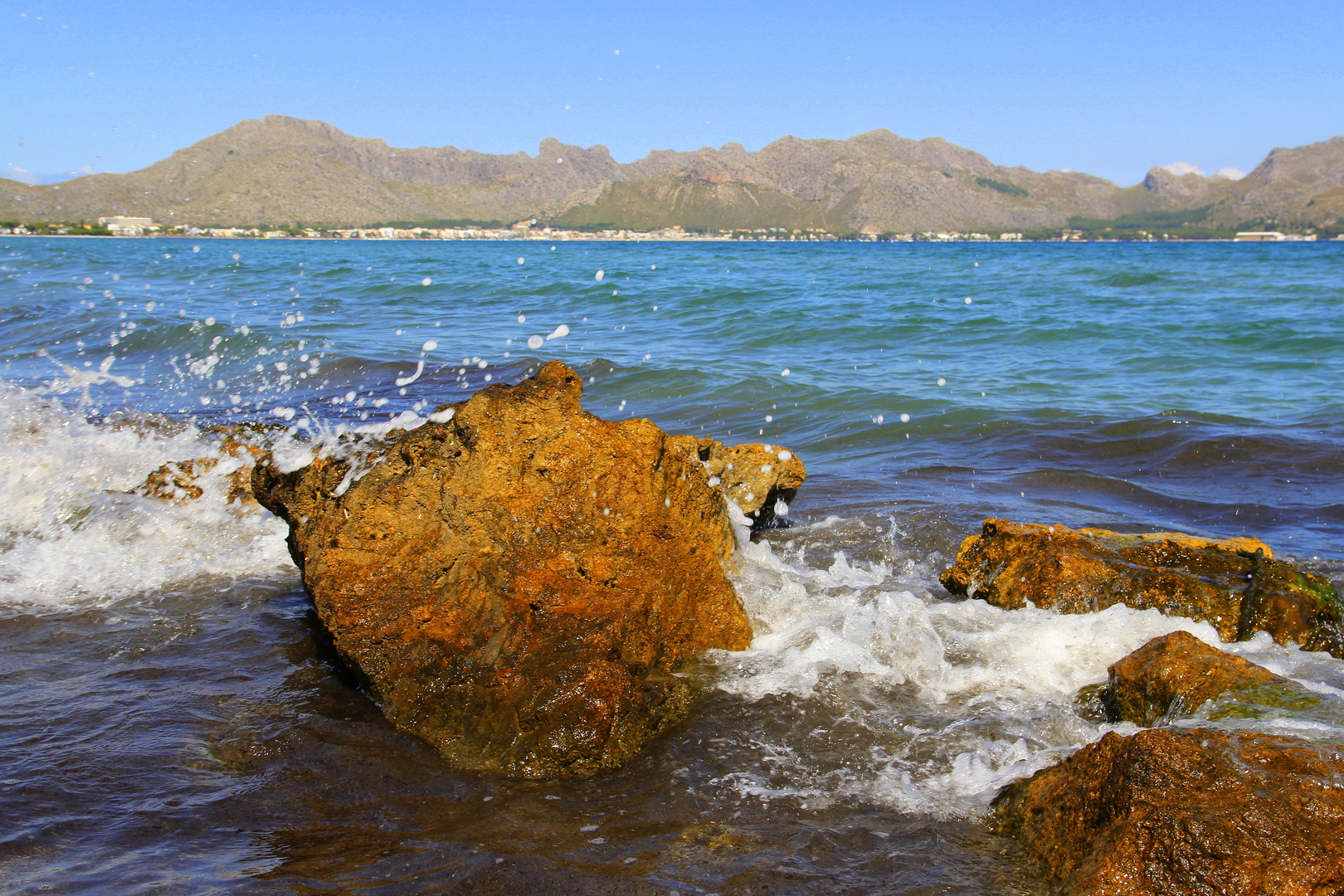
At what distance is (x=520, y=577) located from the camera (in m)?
3.19

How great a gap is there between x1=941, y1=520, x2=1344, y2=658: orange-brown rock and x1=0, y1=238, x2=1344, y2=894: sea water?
0.42 feet

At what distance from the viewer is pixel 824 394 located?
984cm

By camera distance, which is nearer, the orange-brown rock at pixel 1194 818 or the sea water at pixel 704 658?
the orange-brown rock at pixel 1194 818

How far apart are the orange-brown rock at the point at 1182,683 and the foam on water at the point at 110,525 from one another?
3.93 meters

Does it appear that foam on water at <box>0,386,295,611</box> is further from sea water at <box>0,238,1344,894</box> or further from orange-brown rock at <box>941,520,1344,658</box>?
orange-brown rock at <box>941,520,1344,658</box>

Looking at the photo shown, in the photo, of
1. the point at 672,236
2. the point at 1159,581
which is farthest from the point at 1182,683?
the point at 672,236

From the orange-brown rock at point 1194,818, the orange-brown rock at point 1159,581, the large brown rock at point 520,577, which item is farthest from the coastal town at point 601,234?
Answer: the orange-brown rock at point 1194,818

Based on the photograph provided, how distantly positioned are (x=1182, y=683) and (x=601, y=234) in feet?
416

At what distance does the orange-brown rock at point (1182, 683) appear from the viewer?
8.95ft

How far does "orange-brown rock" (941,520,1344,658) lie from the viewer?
3.58 m

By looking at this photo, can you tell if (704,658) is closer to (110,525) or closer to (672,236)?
(110,525)

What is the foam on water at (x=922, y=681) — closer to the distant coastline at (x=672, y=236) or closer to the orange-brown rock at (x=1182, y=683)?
the orange-brown rock at (x=1182, y=683)

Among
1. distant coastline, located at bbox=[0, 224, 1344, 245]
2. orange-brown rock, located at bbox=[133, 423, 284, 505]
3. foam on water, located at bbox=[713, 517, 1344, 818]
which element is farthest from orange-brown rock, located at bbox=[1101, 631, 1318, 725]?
distant coastline, located at bbox=[0, 224, 1344, 245]

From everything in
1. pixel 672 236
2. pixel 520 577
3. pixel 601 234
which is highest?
pixel 601 234
